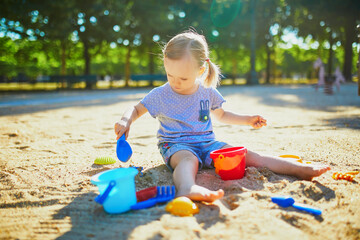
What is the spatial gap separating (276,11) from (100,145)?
24.1m

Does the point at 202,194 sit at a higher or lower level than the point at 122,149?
lower

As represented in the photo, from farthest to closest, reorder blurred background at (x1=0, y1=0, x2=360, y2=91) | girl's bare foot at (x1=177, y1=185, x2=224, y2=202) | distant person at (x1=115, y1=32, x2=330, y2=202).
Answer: blurred background at (x1=0, y1=0, x2=360, y2=91) → distant person at (x1=115, y1=32, x2=330, y2=202) → girl's bare foot at (x1=177, y1=185, x2=224, y2=202)

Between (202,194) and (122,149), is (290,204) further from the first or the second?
(122,149)

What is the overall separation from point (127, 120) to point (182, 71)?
1.82 feet

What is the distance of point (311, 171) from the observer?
6.35 ft

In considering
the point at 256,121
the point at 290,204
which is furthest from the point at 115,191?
the point at 256,121

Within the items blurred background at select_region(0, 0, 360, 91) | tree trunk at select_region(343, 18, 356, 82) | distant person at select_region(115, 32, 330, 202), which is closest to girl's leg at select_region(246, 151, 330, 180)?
distant person at select_region(115, 32, 330, 202)

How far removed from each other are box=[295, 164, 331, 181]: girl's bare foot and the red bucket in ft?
1.32

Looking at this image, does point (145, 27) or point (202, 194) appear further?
point (145, 27)

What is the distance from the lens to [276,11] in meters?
23.6

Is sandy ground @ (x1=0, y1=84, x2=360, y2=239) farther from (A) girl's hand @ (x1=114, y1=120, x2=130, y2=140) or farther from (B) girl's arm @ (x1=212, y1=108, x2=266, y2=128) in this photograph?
(B) girl's arm @ (x1=212, y1=108, x2=266, y2=128)

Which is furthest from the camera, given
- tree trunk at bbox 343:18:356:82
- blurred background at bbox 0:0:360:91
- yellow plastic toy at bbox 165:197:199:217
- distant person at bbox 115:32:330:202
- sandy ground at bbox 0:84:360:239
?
tree trunk at bbox 343:18:356:82

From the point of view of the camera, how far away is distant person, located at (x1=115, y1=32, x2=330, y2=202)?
207 centimetres

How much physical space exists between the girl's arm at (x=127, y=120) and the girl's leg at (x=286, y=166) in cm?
95
